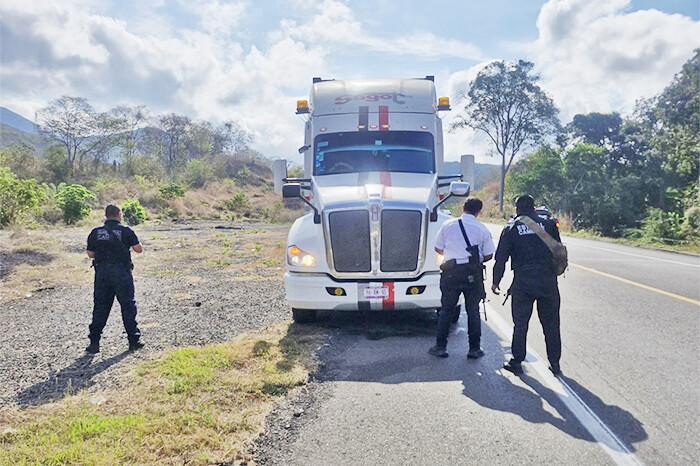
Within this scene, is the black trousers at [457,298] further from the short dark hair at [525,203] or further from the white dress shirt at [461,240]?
the short dark hair at [525,203]

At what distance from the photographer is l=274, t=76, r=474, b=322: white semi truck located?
595cm

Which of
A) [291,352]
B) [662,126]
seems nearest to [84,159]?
[662,126]

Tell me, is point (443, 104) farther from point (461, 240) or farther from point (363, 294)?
point (363, 294)

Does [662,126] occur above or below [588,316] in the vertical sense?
above

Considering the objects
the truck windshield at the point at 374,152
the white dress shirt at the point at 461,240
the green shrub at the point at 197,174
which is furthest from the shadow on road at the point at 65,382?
the green shrub at the point at 197,174

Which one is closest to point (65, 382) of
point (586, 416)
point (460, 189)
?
point (586, 416)

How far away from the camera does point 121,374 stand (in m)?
4.73

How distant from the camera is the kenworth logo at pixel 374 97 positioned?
26.1 feet

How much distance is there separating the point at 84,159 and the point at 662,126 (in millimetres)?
55465

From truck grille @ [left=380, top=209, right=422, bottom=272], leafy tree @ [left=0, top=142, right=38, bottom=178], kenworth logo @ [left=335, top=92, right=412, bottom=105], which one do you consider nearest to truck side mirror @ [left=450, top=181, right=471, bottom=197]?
truck grille @ [left=380, top=209, right=422, bottom=272]

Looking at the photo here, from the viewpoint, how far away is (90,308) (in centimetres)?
804

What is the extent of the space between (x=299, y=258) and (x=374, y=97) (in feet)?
11.0

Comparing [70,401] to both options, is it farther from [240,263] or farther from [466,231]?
[240,263]

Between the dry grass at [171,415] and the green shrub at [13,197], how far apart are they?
1561cm
